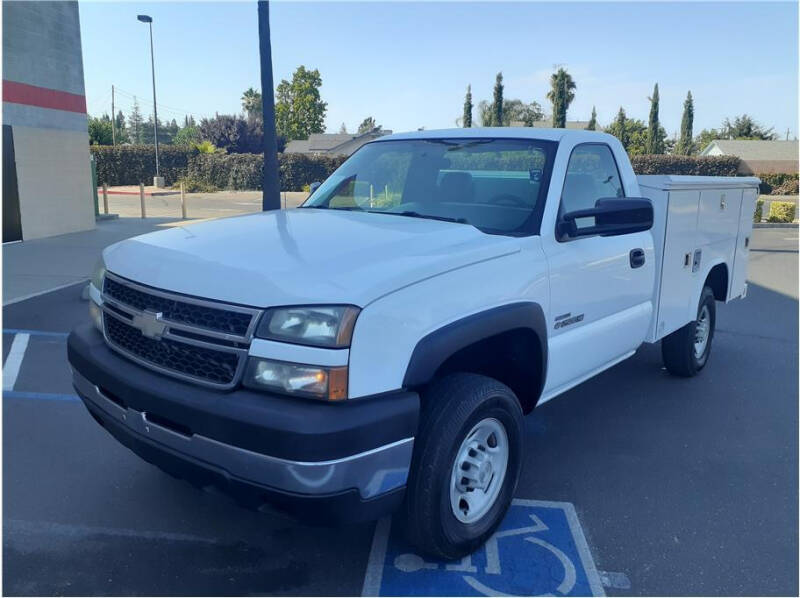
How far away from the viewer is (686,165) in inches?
1575

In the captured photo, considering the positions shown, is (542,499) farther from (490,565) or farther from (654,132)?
(654,132)

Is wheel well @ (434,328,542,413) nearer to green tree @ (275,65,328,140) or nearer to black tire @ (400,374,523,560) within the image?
black tire @ (400,374,523,560)

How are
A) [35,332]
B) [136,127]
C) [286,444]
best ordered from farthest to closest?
[136,127] → [35,332] → [286,444]

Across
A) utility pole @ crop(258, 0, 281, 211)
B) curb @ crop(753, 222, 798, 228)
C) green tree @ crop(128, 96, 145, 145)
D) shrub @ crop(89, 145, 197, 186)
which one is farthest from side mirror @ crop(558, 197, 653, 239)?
green tree @ crop(128, 96, 145, 145)

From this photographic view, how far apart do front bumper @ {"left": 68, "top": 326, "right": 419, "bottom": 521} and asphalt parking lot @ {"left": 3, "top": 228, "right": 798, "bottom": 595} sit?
0.36 meters

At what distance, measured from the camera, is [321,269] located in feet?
8.53

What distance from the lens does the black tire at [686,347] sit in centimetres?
551

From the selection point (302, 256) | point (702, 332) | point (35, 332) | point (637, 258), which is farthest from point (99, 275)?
point (702, 332)

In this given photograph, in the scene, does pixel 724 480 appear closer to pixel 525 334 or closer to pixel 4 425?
pixel 525 334

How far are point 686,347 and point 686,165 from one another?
126ft

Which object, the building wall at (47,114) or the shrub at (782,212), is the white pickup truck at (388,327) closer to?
the building wall at (47,114)

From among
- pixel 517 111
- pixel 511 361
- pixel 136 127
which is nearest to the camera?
pixel 511 361

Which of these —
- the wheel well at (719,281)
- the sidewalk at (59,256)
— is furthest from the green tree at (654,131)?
the wheel well at (719,281)

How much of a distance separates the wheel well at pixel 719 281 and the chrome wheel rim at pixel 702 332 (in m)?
0.30
